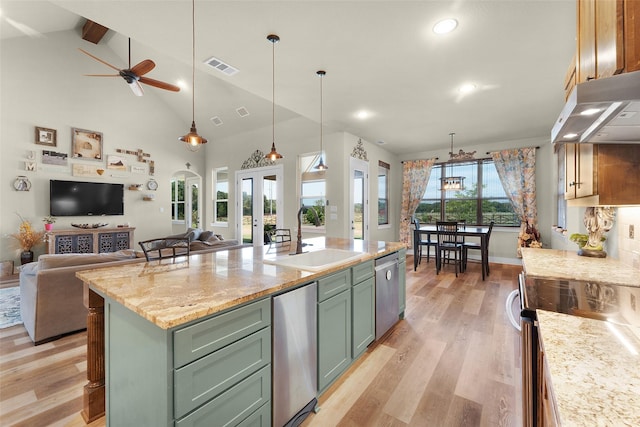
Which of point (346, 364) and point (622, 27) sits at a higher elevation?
point (622, 27)

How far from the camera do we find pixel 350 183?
5.27 metres

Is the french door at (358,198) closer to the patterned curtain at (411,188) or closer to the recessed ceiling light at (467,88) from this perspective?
the patterned curtain at (411,188)

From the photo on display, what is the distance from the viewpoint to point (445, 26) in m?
2.24

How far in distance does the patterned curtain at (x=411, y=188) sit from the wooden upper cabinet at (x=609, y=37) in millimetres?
5583

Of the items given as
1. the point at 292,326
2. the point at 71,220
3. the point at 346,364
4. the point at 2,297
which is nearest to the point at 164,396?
the point at 292,326

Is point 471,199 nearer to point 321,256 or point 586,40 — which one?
point 321,256

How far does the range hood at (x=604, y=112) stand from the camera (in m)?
0.81

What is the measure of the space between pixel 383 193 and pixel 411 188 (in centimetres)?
75

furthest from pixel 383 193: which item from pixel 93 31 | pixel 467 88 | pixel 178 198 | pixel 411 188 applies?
pixel 93 31

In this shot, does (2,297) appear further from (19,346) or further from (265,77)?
(265,77)

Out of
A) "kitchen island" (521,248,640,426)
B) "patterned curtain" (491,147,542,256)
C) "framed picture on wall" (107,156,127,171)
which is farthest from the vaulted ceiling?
"framed picture on wall" (107,156,127,171)

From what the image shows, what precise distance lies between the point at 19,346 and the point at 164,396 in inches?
101

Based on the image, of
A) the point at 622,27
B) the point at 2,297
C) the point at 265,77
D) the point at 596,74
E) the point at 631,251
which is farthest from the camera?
the point at 2,297

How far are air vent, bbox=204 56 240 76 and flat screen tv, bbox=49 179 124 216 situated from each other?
15.7ft
